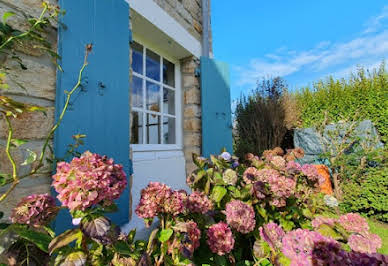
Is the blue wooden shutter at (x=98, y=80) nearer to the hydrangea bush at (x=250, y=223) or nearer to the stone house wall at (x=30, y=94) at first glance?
the stone house wall at (x=30, y=94)

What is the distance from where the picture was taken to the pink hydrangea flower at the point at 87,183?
1.97 feet

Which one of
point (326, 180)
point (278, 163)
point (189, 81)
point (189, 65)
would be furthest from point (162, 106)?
point (326, 180)

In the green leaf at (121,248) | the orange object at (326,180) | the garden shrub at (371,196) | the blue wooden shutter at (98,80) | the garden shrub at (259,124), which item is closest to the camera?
the green leaf at (121,248)

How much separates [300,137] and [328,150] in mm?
928

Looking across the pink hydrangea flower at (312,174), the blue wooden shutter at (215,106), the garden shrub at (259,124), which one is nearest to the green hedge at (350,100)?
the garden shrub at (259,124)

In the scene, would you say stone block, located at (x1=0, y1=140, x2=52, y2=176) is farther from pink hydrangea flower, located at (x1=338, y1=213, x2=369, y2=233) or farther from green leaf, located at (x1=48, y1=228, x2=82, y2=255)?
pink hydrangea flower, located at (x1=338, y1=213, x2=369, y2=233)

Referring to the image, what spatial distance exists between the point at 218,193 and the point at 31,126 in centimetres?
123

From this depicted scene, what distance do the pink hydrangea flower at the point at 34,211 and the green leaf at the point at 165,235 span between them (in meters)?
0.40

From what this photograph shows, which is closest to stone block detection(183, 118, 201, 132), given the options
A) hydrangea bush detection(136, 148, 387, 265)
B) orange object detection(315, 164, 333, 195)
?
hydrangea bush detection(136, 148, 387, 265)

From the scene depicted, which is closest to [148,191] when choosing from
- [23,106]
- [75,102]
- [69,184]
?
[69,184]

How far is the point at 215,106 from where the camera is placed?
3.05 meters

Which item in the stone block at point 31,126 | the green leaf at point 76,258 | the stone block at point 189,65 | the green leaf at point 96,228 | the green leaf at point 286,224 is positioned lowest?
the green leaf at point 286,224

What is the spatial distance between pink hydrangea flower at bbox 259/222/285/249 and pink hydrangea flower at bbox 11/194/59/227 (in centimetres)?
84

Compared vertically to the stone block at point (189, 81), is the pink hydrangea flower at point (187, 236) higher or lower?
lower
